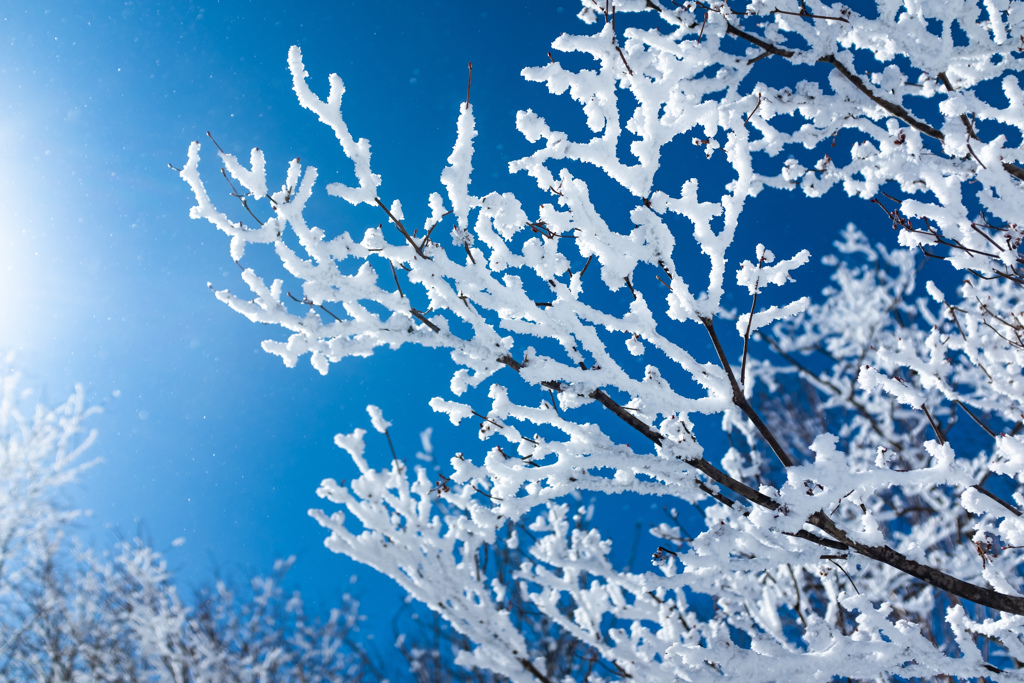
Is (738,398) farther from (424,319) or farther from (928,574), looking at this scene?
(424,319)

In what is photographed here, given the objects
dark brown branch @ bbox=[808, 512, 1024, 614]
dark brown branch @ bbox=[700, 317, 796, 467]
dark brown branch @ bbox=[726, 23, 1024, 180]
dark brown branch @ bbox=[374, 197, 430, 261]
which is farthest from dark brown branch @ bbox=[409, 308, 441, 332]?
dark brown branch @ bbox=[726, 23, 1024, 180]

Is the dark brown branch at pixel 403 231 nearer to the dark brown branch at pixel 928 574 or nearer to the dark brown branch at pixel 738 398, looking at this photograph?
the dark brown branch at pixel 738 398

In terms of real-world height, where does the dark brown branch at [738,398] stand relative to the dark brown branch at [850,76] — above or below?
below

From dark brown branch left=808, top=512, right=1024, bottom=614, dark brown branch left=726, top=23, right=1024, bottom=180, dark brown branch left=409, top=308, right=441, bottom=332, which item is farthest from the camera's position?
dark brown branch left=726, top=23, right=1024, bottom=180

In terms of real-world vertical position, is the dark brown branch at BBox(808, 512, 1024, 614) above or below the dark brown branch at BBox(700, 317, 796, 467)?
below

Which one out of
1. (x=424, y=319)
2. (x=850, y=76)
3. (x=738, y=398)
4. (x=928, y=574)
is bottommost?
(x=928, y=574)

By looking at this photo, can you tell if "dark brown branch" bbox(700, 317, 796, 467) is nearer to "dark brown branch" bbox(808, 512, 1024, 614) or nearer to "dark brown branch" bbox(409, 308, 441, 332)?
"dark brown branch" bbox(808, 512, 1024, 614)

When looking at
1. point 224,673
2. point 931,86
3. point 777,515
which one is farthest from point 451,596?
point 224,673

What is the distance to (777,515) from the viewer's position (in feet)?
4.50

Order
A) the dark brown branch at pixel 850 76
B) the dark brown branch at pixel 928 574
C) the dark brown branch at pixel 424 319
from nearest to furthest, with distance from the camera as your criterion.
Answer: the dark brown branch at pixel 928 574 < the dark brown branch at pixel 424 319 < the dark brown branch at pixel 850 76

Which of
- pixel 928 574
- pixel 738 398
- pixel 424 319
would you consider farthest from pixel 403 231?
pixel 928 574

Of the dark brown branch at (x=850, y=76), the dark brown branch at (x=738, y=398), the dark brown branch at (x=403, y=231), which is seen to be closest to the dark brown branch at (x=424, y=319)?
the dark brown branch at (x=403, y=231)

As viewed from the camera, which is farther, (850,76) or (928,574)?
(850,76)

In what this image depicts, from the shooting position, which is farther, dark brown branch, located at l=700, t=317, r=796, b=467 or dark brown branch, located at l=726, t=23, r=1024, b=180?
dark brown branch, located at l=726, t=23, r=1024, b=180
